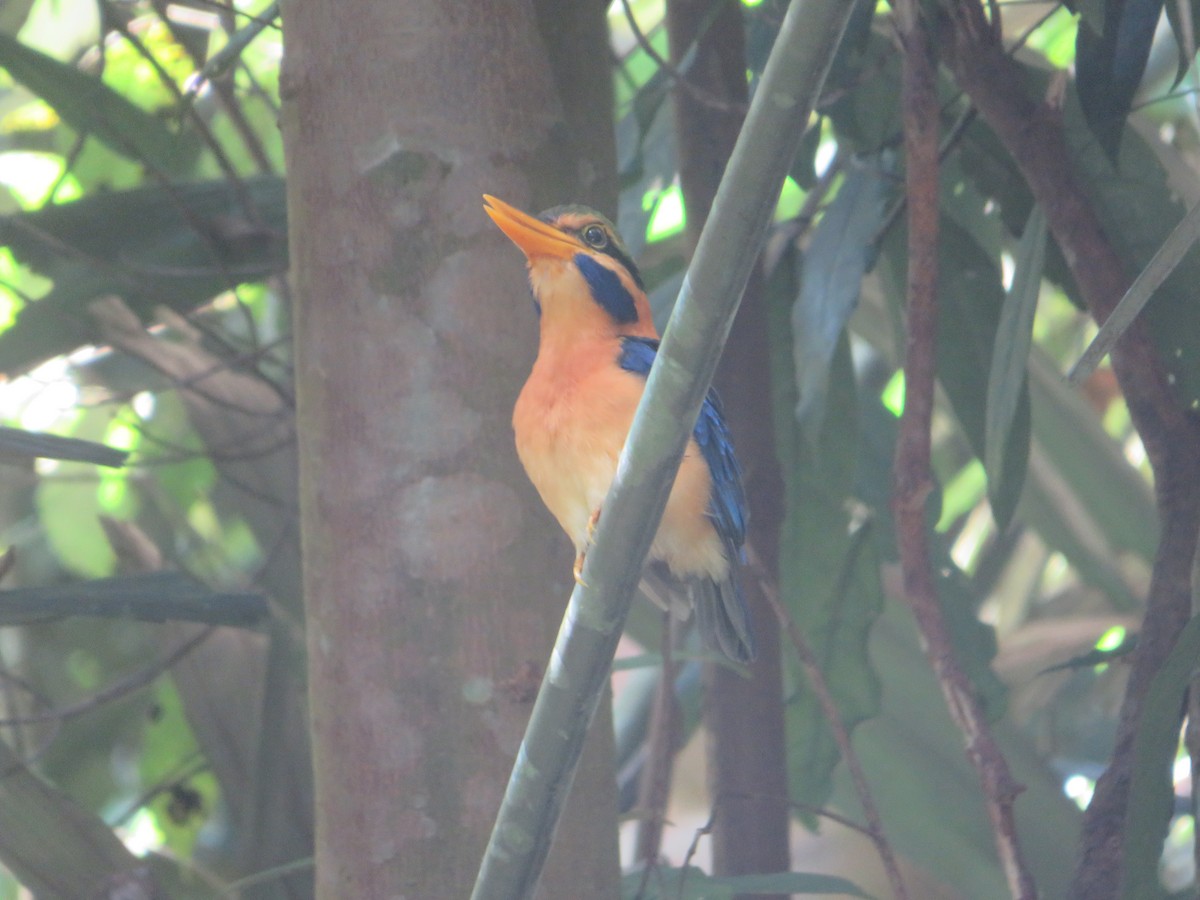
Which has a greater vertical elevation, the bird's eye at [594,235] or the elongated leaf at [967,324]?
the elongated leaf at [967,324]

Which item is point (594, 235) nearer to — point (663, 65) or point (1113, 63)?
point (663, 65)

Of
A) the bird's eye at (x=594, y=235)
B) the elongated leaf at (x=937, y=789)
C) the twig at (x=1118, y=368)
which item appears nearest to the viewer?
the twig at (x=1118, y=368)

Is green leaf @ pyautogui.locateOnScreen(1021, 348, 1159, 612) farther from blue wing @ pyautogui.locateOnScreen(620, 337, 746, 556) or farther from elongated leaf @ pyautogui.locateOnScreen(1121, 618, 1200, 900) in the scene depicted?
elongated leaf @ pyautogui.locateOnScreen(1121, 618, 1200, 900)

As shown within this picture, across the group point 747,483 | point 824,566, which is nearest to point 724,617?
point 747,483

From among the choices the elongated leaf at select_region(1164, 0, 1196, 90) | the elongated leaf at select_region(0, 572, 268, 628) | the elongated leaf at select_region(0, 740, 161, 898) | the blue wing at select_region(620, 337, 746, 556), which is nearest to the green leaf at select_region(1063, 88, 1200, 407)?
the elongated leaf at select_region(1164, 0, 1196, 90)

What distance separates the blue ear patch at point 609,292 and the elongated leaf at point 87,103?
3.29ft

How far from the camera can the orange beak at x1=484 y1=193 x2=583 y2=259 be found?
80.4 inches

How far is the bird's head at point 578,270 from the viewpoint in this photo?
2080 mm

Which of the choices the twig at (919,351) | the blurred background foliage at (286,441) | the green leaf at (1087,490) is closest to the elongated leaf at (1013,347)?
the blurred background foliage at (286,441)

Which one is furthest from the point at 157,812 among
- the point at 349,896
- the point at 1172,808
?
the point at 1172,808

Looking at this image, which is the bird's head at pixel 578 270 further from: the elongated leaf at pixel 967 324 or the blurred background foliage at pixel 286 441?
the elongated leaf at pixel 967 324

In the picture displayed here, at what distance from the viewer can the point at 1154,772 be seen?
1980 mm

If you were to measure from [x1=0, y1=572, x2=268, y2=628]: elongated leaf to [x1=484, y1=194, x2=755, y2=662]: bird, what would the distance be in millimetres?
647

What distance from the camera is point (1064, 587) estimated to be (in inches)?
218
